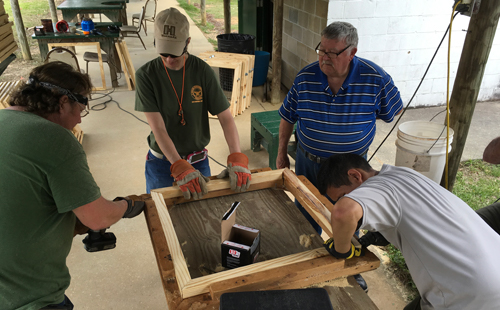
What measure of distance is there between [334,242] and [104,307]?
2.01m

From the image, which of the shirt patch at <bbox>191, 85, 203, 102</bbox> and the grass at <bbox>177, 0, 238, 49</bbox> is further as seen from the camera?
the grass at <bbox>177, 0, 238, 49</bbox>

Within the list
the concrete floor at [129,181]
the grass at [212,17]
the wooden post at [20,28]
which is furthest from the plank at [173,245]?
the grass at [212,17]

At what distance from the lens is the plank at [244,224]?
1.66 m

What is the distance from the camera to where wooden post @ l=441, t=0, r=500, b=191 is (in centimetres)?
267

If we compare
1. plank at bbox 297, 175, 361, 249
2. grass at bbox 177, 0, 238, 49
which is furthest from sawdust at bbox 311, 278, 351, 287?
grass at bbox 177, 0, 238, 49

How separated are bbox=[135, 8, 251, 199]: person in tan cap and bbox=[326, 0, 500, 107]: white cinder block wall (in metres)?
3.24

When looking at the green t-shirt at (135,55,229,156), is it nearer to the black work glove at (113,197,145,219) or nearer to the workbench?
the black work glove at (113,197,145,219)

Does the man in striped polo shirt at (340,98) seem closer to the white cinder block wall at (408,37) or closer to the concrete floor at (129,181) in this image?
the concrete floor at (129,181)

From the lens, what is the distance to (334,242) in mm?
1514

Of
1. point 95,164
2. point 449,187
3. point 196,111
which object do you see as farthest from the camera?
point 95,164

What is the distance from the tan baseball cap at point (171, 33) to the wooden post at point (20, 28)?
752 cm

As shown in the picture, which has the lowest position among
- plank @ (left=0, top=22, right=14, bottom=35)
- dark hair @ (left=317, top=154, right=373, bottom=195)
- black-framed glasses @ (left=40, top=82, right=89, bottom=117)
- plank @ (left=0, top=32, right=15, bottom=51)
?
dark hair @ (left=317, top=154, right=373, bottom=195)

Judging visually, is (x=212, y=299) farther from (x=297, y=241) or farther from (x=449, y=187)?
(x=449, y=187)

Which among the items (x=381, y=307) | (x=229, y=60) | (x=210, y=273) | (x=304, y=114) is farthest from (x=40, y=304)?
(x=229, y=60)
